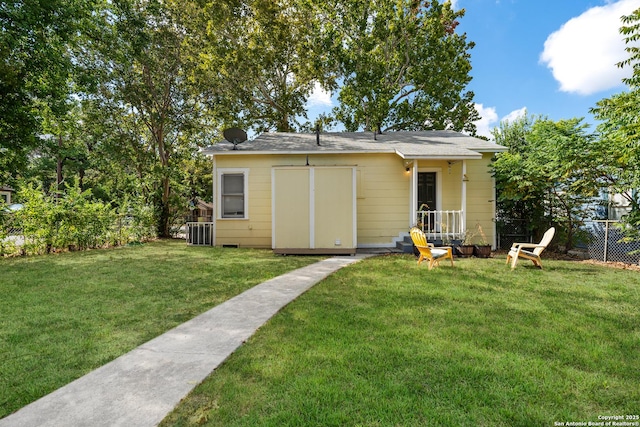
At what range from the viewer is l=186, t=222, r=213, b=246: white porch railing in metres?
11.3

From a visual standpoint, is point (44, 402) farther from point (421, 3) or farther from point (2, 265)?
point (421, 3)

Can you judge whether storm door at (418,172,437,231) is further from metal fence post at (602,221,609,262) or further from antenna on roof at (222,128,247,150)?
antenna on roof at (222,128,247,150)

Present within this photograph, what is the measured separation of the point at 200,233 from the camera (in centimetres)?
1137

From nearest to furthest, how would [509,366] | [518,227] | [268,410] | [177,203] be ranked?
[268,410], [509,366], [518,227], [177,203]

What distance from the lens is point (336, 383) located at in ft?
7.56

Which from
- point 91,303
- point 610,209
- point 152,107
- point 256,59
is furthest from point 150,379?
point 256,59

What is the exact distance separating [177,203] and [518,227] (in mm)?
14557

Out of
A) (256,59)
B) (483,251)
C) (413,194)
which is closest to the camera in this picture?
(483,251)

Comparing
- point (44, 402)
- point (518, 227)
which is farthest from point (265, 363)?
point (518, 227)

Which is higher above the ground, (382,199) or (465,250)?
(382,199)

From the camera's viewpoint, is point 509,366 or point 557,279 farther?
point 557,279

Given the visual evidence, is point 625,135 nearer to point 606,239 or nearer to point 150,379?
point 606,239

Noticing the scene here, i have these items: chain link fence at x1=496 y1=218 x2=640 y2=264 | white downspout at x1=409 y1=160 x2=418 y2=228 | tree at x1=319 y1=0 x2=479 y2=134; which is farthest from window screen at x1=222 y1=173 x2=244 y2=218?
chain link fence at x1=496 y1=218 x2=640 y2=264

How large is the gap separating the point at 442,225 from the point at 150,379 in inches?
344
